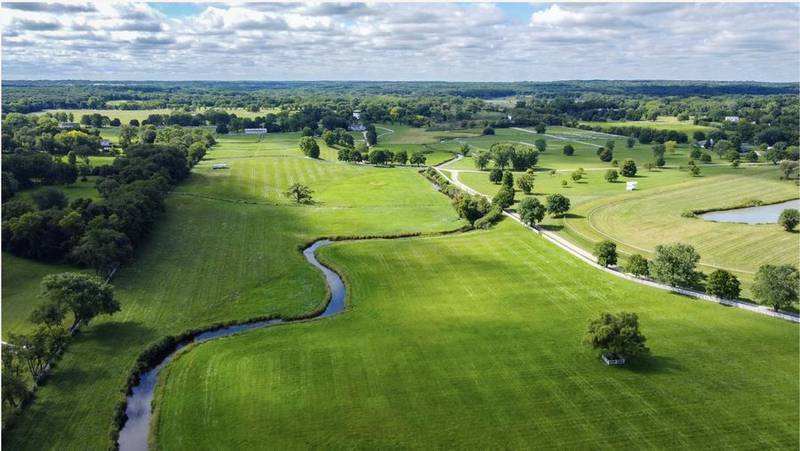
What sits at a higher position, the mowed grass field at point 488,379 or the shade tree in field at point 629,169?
the shade tree in field at point 629,169

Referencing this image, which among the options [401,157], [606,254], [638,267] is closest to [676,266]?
[638,267]

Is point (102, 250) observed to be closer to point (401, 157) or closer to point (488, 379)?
point (488, 379)

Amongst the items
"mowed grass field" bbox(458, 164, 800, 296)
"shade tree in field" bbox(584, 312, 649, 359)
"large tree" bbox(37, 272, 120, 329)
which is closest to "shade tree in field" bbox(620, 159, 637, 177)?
"mowed grass field" bbox(458, 164, 800, 296)

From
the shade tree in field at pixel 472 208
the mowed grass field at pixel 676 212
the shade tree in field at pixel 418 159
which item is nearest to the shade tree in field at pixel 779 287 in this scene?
the mowed grass field at pixel 676 212

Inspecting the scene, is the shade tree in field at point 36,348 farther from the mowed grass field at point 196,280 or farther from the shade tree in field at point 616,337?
the shade tree in field at point 616,337

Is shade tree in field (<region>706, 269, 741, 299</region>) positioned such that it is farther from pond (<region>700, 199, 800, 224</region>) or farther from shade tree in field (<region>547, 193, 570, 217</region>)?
pond (<region>700, 199, 800, 224</region>)

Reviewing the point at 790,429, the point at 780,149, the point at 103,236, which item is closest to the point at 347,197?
the point at 103,236
